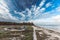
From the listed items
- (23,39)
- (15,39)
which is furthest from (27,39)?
(15,39)

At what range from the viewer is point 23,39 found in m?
13.2

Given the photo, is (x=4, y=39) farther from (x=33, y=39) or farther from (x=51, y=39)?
(x=51, y=39)

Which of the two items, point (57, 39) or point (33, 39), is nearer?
point (33, 39)

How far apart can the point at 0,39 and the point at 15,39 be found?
5.33 feet

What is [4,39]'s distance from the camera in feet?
43.0

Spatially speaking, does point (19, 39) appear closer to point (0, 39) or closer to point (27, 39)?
point (27, 39)

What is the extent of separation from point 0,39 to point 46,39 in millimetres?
5105

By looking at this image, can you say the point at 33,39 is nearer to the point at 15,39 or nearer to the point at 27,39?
the point at 27,39

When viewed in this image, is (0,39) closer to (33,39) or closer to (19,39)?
(19,39)

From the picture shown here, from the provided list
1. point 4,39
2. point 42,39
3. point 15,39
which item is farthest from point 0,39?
point 42,39

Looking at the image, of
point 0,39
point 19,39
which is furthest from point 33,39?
point 0,39

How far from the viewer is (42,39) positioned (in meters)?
13.6

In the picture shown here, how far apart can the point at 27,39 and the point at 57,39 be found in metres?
3.54

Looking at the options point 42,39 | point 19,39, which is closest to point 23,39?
point 19,39
